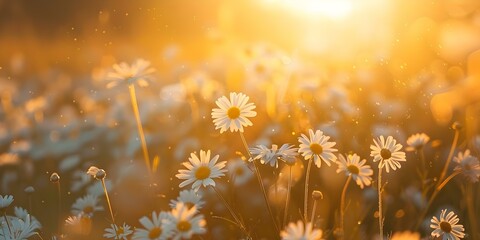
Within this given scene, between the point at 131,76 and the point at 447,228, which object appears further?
the point at 131,76

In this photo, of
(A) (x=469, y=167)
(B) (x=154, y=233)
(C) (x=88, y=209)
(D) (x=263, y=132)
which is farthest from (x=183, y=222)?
(D) (x=263, y=132)

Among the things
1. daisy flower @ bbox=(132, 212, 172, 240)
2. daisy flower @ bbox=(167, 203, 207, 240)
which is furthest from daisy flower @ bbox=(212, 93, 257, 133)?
daisy flower @ bbox=(167, 203, 207, 240)

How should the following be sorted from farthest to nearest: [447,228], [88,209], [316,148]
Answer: [88,209], [316,148], [447,228]

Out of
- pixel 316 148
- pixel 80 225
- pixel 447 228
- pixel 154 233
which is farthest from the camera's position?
pixel 80 225

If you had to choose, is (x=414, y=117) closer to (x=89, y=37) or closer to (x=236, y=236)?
(x=236, y=236)

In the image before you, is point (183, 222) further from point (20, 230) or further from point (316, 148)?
point (20, 230)

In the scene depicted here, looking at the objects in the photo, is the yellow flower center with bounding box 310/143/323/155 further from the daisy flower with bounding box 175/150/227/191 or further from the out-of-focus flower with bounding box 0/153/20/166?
the out-of-focus flower with bounding box 0/153/20/166
